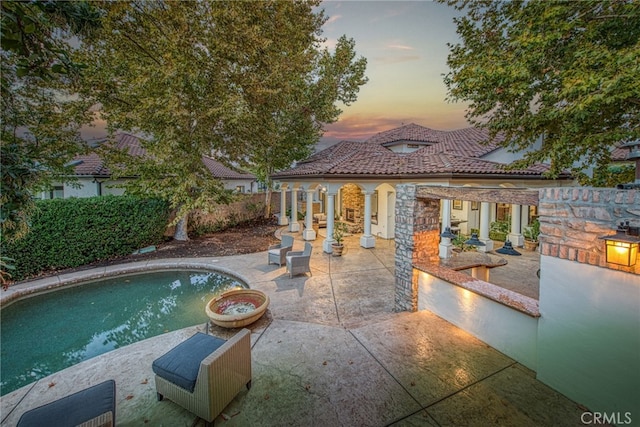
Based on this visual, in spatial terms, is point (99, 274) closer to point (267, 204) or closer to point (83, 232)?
point (83, 232)

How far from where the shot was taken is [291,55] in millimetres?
12961

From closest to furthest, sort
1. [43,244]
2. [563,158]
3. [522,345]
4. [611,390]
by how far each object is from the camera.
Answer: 1. [611,390]
2. [522,345]
3. [563,158]
4. [43,244]

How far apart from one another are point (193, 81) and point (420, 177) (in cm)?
938

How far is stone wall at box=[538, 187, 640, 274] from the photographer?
115 inches

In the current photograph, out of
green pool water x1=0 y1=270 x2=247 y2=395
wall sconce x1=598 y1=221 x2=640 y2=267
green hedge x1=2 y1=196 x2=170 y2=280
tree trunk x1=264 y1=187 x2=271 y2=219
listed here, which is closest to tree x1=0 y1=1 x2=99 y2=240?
green pool water x1=0 y1=270 x2=247 y2=395

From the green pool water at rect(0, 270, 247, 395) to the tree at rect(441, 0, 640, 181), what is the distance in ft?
29.7

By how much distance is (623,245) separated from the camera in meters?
2.82

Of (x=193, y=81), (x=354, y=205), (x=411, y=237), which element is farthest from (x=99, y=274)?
(x=354, y=205)

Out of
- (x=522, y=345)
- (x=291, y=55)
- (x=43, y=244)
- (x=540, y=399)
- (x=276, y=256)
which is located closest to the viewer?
(x=540, y=399)

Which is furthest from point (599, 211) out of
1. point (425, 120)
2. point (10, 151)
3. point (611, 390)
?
point (425, 120)

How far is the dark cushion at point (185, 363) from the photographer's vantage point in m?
3.12

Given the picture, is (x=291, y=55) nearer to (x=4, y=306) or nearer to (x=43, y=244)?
(x=43, y=244)

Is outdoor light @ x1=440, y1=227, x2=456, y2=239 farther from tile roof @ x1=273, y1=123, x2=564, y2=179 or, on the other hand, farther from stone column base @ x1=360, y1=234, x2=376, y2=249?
stone column base @ x1=360, y1=234, x2=376, y2=249

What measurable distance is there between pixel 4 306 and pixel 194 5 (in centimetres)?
1123
